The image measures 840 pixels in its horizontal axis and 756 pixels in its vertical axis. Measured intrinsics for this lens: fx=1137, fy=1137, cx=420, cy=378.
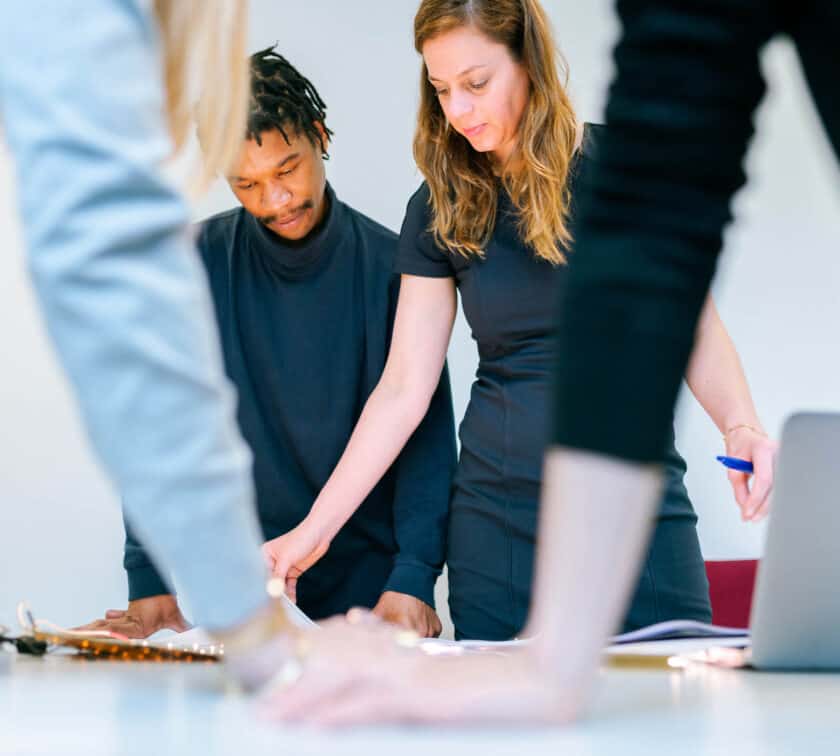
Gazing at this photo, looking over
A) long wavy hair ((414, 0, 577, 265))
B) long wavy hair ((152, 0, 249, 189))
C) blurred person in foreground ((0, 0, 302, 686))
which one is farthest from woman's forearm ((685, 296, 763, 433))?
blurred person in foreground ((0, 0, 302, 686))

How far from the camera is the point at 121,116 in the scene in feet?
1.89

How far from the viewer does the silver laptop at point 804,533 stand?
84 centimetres

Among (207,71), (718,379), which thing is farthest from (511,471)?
(207,71)

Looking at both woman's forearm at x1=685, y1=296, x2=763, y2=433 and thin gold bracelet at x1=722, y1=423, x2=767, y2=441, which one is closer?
thin gold bracelet at x1=722, y1=423, x2=767, y2=441

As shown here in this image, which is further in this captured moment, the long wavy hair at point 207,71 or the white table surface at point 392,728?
the long wavy hair at point 207,71

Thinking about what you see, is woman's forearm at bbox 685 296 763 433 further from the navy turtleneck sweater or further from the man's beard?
the man's beard

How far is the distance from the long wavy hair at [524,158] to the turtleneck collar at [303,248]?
0.77 feet

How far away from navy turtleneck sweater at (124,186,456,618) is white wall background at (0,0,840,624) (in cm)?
86

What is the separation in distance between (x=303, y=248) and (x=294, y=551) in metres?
0.58

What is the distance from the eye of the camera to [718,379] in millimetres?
1837

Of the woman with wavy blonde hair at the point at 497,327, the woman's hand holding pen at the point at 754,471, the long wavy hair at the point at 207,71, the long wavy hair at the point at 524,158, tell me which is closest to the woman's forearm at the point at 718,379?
the woman with wavy blonde hair at the point at 497,327

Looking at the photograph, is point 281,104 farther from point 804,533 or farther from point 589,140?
point 804,533

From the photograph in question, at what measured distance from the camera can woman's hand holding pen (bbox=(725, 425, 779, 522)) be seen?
1.36 m

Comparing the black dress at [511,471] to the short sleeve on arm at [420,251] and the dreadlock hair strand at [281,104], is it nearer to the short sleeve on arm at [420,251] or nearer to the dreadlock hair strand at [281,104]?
the short sleeve on arm at [420,251]
